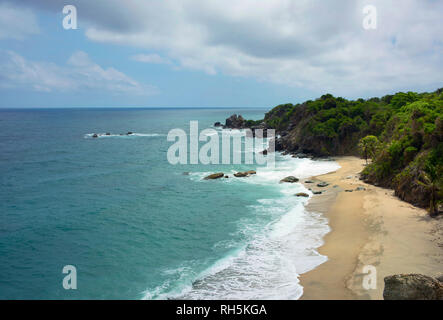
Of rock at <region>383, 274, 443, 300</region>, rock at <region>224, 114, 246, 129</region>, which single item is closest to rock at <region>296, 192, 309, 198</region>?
rock at <region>383, 274, 443, 300</region>

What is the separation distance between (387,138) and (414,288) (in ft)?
133

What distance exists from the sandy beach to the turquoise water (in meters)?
1.20

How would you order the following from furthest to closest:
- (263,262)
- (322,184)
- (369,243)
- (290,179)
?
(290,179)
(322,184)
(369,243)
(263,262)

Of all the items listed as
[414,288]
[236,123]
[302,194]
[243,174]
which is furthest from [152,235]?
[236,123]

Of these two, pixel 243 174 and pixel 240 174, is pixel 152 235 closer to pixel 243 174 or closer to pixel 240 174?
pixel 240 174

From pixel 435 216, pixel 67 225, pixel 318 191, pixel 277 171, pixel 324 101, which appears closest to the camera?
pixel 435 216

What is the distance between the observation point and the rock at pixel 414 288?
12266 millimetres

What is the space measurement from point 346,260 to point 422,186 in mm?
14786

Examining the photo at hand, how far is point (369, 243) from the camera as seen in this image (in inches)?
861

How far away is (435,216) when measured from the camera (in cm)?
2505

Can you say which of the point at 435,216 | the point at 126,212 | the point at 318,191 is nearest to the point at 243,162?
the point at 318,191

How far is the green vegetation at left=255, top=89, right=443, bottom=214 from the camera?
29078mm

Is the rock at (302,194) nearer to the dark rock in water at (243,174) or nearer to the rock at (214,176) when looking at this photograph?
the dark rock in water at (243,174)

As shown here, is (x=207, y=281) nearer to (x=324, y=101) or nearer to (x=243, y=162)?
(x=243, y=162)
